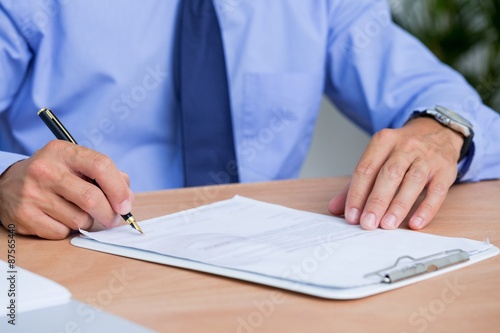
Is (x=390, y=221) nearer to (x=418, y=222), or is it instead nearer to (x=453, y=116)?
(x=418, y=222)

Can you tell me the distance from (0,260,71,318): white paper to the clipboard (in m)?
0.12

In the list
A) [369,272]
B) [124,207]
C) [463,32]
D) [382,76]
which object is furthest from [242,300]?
[463,32]

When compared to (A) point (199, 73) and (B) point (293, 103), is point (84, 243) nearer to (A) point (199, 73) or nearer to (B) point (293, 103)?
(A) point (199, 73)

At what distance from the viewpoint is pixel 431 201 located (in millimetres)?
950

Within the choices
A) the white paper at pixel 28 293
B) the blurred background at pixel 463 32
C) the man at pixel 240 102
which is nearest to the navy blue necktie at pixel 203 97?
the man at pixel 240 102

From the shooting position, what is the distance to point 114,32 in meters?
1.29

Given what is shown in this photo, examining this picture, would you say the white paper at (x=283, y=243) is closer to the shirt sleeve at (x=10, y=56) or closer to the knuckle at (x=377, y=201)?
the knuckle at (x=377, y=201)

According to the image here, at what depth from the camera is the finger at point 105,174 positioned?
2.79 ft

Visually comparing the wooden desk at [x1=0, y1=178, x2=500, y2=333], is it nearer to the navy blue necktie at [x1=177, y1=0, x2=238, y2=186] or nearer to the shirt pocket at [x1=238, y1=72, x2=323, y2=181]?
the navy blue necktie at [x1=177, y1=0, x2=238, y2=186]

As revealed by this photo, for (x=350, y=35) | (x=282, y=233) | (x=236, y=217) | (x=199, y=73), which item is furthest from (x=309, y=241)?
(x=350, y=35)

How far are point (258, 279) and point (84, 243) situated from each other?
0.26 m

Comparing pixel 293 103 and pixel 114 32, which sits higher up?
pixel 114 32

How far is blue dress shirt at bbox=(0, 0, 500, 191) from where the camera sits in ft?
4.16

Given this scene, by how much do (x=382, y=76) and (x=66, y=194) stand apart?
802 millimetres
